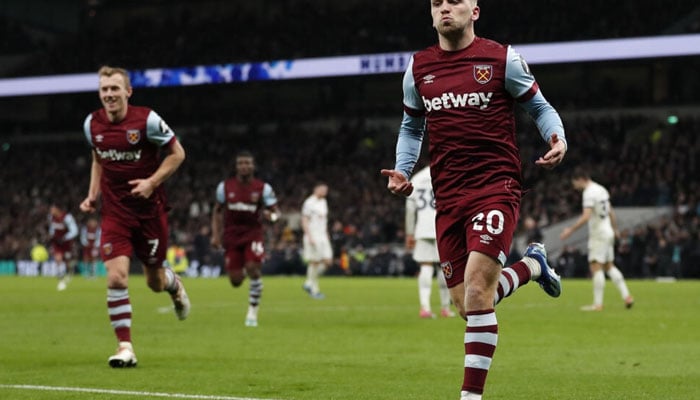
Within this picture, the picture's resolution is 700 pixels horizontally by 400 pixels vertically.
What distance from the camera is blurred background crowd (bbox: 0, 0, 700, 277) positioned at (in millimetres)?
40375

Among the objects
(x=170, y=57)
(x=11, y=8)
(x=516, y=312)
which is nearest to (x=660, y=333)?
(x=516, y=312)

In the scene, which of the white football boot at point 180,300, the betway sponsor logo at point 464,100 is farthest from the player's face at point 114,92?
the betway sponsor logo at point 464,100

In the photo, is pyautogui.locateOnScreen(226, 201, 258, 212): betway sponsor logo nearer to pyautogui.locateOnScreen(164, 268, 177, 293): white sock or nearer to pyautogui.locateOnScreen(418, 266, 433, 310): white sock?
pyautogui.locateOnScreen(418, 266, 433, 310): white sock

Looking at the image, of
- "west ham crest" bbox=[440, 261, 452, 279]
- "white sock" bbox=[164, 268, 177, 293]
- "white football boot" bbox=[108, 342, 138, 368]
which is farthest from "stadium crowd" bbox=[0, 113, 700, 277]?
"west ham crest" bbox=[440, 261, 452, 279]

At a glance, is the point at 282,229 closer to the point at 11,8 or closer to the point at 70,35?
the point at 70,35

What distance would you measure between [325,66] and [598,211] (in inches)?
1089

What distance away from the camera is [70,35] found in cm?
5969

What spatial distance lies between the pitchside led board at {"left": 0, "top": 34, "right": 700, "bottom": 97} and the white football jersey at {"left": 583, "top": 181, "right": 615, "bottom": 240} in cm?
2205

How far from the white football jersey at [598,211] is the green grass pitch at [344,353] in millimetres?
1317

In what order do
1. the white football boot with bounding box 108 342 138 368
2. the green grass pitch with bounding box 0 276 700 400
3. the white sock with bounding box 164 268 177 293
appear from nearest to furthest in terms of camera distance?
the green grass pitch with bounding box 0 276 700 400, the white football boot with bounding box 108 342 138 368, the white sock with bounding box 164 268 177 293

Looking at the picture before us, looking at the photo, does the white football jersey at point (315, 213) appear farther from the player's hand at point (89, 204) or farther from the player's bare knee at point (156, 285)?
the player's hand at point (89, 204)

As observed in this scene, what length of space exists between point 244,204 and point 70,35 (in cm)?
4632

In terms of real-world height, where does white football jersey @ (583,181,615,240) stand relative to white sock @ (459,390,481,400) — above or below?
above

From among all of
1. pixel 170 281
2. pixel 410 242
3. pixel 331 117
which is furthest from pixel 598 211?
pixel 331 117
